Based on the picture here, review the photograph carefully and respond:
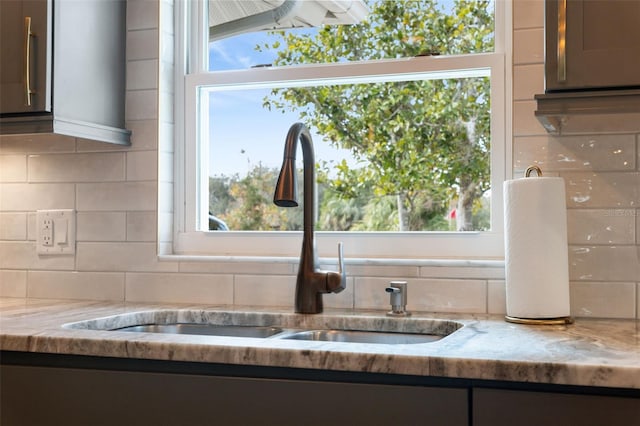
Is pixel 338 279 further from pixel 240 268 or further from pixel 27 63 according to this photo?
pixel 27 63

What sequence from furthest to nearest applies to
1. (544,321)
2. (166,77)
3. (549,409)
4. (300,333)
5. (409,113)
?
(166,77)
(409,113)
(300,333)
(544,321)
(549,409)

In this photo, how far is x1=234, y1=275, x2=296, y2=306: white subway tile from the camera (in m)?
2.02

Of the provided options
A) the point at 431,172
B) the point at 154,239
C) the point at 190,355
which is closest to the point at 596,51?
the point at 431,172

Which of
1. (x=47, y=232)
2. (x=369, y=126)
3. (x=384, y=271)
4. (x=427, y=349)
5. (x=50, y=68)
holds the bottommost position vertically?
(x=427, y=349)

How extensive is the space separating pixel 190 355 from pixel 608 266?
1037 millimetres

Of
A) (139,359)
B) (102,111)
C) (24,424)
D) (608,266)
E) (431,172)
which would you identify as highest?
(102,111)

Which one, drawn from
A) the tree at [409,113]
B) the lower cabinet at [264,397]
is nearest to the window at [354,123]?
the tree at [409,113]

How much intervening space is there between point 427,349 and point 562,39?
73cm

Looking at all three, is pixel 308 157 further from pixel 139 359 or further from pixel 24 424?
pixel 24 424

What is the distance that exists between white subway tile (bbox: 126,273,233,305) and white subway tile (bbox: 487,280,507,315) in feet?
2.36

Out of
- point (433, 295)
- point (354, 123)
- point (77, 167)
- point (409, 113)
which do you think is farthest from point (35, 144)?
point (433, 295)

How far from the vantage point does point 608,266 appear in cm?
177

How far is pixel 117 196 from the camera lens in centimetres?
220

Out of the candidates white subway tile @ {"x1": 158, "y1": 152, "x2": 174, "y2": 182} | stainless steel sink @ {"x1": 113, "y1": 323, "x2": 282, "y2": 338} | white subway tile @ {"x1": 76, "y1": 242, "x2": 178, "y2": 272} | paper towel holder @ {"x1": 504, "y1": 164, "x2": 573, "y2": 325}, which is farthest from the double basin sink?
white subway tile @ {"x1": 158, "y1": 152, "x2": 174, "y2": 182}
